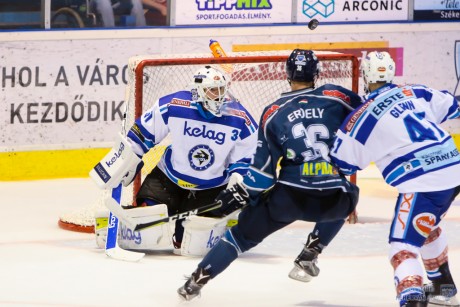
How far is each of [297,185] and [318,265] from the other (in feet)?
4.03

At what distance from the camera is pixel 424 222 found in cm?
581

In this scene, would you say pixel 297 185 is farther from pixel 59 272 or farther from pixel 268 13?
pixel 268 13

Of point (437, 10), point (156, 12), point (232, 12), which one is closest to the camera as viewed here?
point (156, 12)

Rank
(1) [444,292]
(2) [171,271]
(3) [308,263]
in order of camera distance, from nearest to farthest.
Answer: (1) [444,292], (3) [308,263], (2) [171,271]

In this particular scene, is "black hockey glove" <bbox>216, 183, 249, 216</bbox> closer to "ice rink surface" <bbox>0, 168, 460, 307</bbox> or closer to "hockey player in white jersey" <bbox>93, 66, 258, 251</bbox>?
"ice rink surface" <bbox>0, 168, 460, 307</bbox>

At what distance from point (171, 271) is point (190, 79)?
1.84 meters

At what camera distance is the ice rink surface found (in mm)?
6547

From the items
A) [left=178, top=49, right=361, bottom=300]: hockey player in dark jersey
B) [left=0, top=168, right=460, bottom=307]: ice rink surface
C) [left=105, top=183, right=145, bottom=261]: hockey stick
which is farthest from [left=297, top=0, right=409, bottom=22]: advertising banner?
[left=178, top=49, right=361, bottom=300]: hockey player in dark jersey

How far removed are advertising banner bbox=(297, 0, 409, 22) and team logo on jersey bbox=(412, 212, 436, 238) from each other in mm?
4659

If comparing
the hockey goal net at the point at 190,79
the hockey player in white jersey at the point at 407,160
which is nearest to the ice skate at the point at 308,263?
the hockey player in white jersey at the point at 407,160

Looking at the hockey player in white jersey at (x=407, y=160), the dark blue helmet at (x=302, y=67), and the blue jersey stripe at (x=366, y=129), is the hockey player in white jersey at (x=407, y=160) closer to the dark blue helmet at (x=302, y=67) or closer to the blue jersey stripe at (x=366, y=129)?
the blue jersey stripe at (x=366, y=129)

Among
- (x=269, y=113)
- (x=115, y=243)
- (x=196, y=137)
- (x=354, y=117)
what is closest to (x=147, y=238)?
(x=115, y=243)

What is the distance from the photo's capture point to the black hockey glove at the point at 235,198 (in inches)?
244

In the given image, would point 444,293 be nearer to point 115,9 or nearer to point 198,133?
point 198,133
